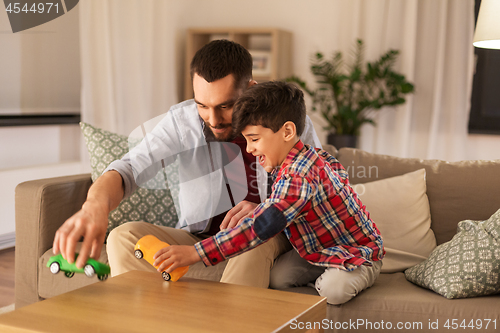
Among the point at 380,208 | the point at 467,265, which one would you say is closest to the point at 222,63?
the point at 380,208

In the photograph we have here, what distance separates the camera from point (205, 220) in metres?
1.61

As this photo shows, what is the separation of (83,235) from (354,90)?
2847mm

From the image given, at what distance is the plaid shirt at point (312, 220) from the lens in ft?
3.59

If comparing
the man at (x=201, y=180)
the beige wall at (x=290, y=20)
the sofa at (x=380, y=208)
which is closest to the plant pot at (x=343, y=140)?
the beige wall at (x=290, y=20)

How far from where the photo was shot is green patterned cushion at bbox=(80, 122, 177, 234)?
72.9 inches

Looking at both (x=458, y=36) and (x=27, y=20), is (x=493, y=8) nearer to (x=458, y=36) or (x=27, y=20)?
(x=458, y=36)

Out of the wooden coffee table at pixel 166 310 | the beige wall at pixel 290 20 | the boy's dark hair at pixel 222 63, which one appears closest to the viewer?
the wooden coffee table at pixel 166 310

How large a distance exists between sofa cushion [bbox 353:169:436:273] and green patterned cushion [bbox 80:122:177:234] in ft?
2.37

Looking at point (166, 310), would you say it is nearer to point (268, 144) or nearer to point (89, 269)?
point (89, 269)

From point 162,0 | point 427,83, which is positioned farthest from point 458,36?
point 162,0

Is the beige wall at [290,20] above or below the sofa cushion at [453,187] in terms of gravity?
above

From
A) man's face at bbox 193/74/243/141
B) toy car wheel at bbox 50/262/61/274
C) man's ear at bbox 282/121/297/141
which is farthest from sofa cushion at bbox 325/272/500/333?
toy car wheel at bbox 50/262/61/274

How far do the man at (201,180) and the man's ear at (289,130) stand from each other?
8.6 inches

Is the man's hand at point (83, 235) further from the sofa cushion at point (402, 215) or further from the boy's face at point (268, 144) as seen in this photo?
the sofa cushion at point (402, 215)
